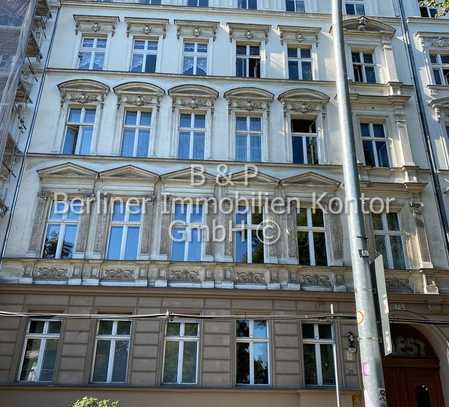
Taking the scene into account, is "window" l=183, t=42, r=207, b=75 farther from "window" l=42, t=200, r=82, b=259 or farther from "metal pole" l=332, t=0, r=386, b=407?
"metal pole" l=332, t=0, r=386, b=407

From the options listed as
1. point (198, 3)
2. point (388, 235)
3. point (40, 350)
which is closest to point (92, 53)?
point (198, 3)

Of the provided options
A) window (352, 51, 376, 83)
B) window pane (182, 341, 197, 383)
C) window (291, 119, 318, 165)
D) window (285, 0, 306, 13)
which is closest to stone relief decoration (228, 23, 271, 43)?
window (285, 0, 306, 13)

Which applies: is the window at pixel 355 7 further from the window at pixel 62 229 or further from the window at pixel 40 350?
the window at pixel 40 350

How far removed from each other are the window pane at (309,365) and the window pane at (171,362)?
3471 mm

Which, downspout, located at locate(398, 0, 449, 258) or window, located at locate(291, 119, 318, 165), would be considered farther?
window, located at locate(291, 119, 318, 165)

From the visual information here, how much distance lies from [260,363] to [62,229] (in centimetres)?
686

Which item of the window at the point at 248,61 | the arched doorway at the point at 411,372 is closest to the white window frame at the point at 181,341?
the arched doorway at the point at 411,372

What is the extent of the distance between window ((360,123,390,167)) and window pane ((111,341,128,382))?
9555mm

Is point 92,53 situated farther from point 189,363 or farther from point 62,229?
point 189,363

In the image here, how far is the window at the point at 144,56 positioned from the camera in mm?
16359

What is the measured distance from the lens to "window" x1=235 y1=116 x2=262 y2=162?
15.0 m

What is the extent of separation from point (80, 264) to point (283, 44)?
35.2 ft

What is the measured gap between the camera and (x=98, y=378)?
1197 centimetres

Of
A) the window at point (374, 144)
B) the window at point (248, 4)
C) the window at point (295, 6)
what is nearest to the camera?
the window at point (374, 144)
